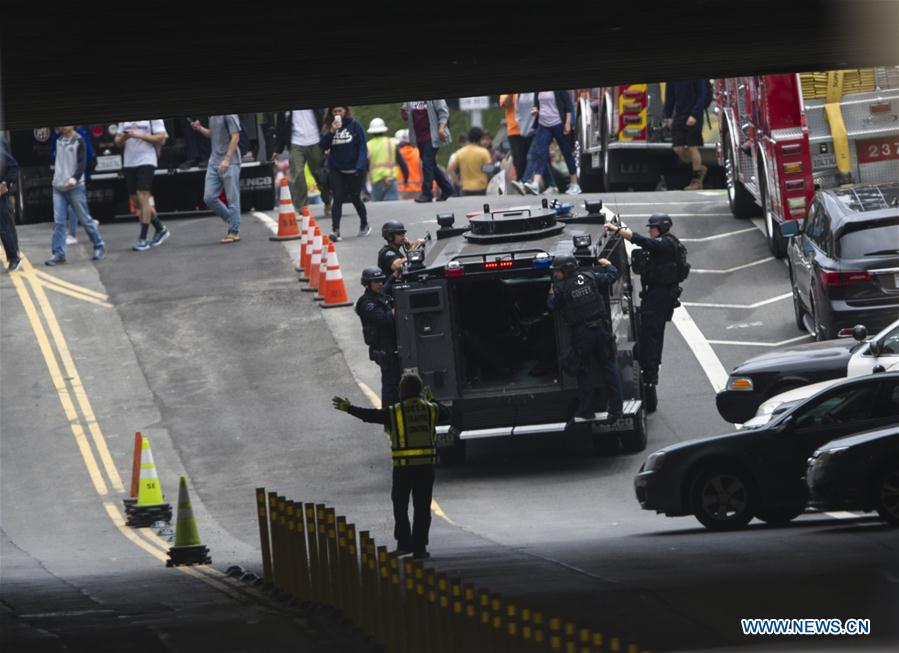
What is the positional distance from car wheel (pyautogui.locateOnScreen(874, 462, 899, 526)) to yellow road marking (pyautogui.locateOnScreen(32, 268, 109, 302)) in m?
13.5

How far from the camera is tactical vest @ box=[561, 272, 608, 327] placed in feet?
58.5

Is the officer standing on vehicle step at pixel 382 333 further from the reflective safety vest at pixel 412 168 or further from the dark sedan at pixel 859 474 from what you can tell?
the reflective safety vest at pixel 412 168

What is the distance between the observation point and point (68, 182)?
87.5ft

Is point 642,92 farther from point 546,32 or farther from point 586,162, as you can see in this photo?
point 546,32

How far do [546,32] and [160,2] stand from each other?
361cm

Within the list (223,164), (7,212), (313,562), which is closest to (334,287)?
(223,164)

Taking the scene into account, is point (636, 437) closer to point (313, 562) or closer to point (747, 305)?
point (747, 305)

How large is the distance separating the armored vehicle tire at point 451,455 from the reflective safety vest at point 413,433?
3.90 m

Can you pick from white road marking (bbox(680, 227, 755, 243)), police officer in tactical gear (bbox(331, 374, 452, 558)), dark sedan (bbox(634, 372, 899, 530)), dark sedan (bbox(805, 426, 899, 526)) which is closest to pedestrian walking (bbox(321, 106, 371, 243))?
white road marking (bbox(680, 227, 755, 243))

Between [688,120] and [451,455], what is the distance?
12998 millimetres

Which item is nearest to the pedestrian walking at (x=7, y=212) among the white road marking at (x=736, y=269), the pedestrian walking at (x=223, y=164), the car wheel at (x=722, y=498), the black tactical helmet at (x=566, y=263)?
the pedestrian walking at (x=223, y=164)

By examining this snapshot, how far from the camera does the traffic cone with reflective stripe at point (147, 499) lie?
18.4 m

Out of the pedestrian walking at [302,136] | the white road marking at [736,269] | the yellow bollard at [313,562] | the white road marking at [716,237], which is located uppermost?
the pedestrian walking at [302,136]

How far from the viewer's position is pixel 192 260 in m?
27.6
